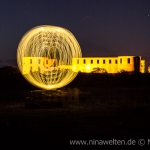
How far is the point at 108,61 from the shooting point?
65812mm

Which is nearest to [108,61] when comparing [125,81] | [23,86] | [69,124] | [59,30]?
[125,81]

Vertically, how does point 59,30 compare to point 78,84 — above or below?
above

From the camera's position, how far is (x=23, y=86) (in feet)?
128

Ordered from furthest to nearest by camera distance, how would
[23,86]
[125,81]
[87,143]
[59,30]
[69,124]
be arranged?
[125,81], [23,86], [59,30], [69,124], [87,143]

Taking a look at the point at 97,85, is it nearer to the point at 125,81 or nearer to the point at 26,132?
the point at 125,81

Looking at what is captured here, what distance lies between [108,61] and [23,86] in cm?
2917

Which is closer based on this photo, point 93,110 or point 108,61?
point 93,110

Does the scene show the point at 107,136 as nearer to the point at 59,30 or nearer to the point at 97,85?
the point at 59,30

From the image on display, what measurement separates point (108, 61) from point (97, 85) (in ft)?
86.4

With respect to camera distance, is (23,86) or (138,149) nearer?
(138,149)

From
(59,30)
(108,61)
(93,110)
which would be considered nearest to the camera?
(93,110)

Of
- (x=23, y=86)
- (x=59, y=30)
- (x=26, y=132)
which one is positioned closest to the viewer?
(x=26, y=132)

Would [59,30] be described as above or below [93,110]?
above

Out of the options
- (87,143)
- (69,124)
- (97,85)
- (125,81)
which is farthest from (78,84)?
(87,143)
